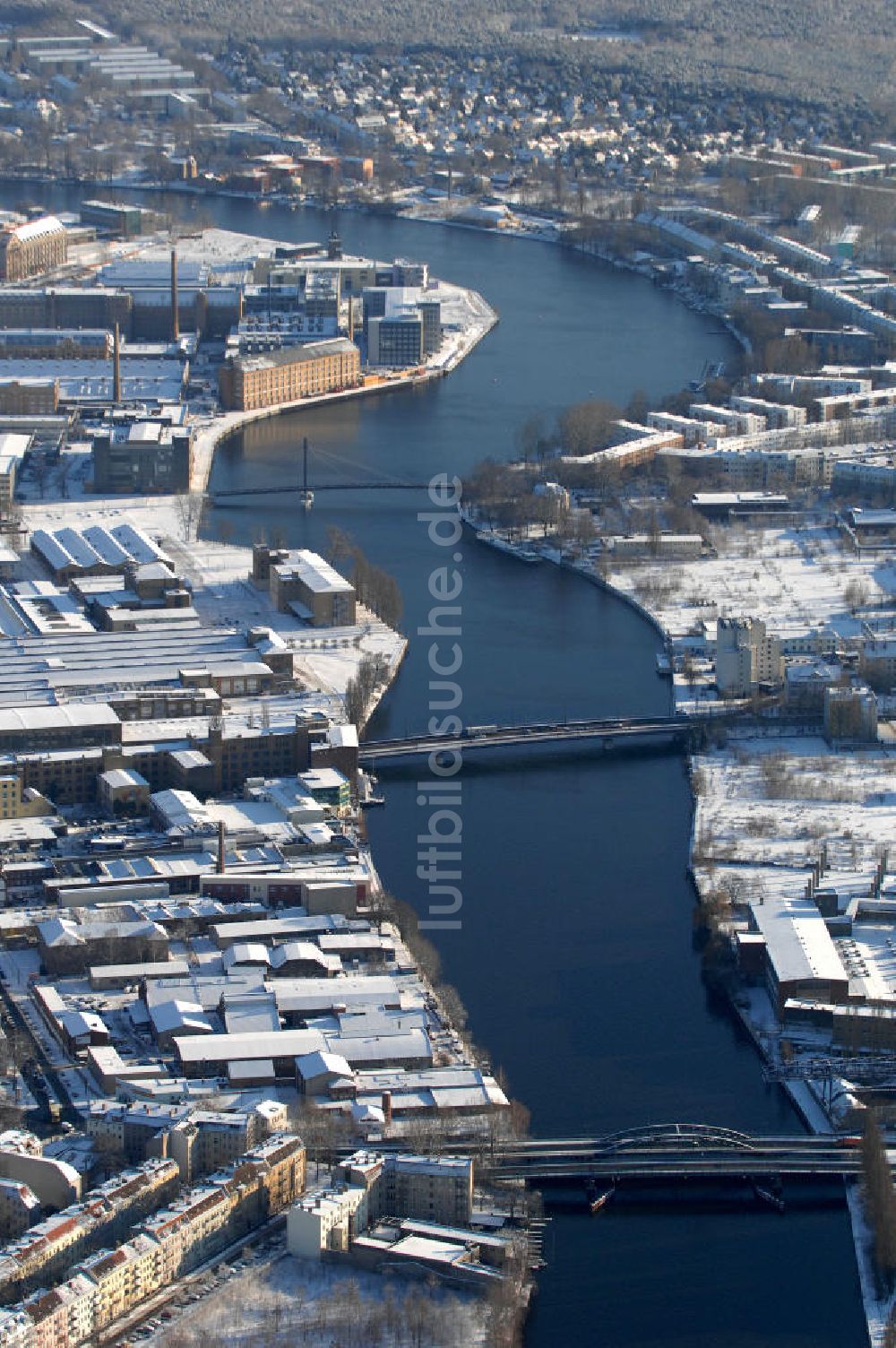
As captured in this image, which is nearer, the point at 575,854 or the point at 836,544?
the point at 575,854

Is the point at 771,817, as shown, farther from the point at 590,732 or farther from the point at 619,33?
the point at 619,33

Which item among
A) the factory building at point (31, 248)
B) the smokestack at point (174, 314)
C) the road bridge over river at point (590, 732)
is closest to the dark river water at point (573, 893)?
the road bridge over river at point (590, 732)

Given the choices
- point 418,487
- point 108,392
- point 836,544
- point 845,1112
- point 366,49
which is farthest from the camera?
point 366,49

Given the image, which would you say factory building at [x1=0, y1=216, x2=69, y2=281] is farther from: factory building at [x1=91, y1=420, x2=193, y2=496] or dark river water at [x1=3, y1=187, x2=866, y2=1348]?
factory building at [x1=91, y1=420, x2=193, y2=496]

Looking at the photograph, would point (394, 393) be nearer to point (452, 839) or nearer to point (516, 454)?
point (516, 454)

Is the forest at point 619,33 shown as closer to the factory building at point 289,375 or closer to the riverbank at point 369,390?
the riverbank at point 369,390

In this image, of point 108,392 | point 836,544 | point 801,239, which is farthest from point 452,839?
point 801,239

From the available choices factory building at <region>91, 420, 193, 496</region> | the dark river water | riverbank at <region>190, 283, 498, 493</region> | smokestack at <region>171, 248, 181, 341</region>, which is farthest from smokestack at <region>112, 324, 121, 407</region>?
factory building at <region>91, 420, 193, 496</region>
